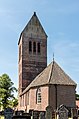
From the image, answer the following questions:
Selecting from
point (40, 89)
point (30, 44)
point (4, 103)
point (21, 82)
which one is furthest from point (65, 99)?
point (4, 103)

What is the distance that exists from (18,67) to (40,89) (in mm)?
15575

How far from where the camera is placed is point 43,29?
5222 centimetres

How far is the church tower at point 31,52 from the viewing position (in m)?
49.2

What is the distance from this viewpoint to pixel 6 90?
5584cm

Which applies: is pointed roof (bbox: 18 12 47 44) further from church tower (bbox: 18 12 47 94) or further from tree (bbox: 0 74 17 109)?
tree (bbox: 0 74 17 109)

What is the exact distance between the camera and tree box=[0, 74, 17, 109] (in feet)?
179

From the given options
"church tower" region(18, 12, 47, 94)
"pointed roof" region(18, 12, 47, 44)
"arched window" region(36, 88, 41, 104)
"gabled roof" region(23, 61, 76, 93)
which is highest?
"pointed roof" region(18, 12, 47, 44)

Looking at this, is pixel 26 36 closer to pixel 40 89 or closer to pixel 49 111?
pixel 40 89

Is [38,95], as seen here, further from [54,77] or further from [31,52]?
[31,52]

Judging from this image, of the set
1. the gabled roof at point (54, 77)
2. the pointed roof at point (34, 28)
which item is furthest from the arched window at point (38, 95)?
the pointed roof at point (34, 28)

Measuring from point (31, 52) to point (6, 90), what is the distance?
1067 centimetres

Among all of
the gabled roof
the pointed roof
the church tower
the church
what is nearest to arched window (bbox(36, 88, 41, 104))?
the church

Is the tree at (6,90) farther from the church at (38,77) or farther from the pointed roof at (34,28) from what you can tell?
the pointed roof at (34,28)

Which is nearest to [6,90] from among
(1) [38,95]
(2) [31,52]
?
(2) [31,52]
